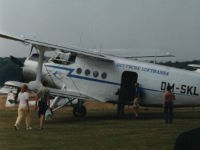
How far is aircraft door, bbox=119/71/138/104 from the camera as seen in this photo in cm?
1808

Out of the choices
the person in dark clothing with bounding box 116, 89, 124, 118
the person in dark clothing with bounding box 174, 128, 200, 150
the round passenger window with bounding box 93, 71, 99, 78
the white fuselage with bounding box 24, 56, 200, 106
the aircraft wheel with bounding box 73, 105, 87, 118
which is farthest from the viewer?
the aircraft wheel with bounding box 73, 105, 87, 118

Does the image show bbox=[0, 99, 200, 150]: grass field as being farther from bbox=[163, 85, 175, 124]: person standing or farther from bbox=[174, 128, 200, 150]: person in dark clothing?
bbox=[174, 128, 200, 150]: person in dark clothing

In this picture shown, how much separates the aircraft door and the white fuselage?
0.18 metres

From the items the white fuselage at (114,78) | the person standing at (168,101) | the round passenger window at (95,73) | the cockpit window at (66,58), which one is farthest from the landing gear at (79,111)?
the person standing at (168,101)

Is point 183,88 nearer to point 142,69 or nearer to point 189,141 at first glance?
point 142,69

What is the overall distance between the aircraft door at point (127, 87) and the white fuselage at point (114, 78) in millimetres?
178

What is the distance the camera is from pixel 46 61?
784 inches

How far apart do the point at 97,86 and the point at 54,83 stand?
1907 mm

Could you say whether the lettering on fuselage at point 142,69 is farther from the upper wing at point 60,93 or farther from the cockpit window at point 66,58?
the cockpit window at point 66,58

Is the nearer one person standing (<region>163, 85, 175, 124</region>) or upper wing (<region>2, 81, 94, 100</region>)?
person standing (<region>163, 85, 175, 124</region>)

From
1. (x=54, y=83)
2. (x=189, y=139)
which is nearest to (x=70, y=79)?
(x=54, y=83)

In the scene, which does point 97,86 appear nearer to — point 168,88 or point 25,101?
point 168,88

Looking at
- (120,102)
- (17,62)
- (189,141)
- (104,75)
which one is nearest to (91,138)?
(120,102)

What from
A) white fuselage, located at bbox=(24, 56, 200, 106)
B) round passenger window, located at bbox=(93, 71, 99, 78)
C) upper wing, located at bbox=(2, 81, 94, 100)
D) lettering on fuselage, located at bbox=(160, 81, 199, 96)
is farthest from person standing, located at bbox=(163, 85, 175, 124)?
round passenger window, located at bbox=(93, 71, 99, 78)
